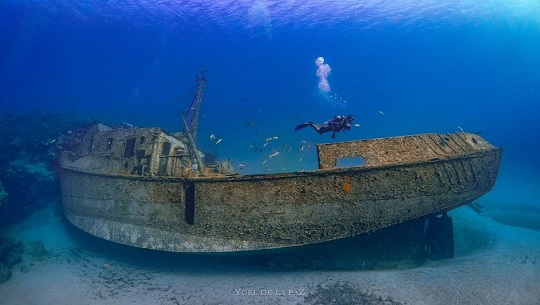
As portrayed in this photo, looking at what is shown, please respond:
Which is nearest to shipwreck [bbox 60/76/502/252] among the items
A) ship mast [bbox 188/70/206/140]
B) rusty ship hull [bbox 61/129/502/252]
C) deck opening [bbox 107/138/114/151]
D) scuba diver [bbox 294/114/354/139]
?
rusty ship hull [bbox 61/129/502/252]

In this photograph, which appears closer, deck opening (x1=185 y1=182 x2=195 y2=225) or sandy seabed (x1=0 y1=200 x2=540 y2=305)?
sandy seabed (x1=0 y1=200 x2=540 y2=305)

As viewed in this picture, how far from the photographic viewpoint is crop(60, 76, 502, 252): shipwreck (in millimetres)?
6242

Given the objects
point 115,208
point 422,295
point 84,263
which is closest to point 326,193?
point 422,295

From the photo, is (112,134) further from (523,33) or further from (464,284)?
(523,33)

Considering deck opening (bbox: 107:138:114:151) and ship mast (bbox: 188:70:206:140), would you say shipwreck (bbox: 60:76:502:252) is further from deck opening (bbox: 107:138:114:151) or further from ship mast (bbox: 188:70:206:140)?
ship mast (bbox: 188:70:206:140)

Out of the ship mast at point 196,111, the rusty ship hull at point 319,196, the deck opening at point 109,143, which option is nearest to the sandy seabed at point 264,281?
the rusty ship hull at point 319,196

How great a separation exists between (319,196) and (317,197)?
0.19ft

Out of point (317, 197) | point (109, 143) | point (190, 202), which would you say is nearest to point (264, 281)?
point (317, 197)

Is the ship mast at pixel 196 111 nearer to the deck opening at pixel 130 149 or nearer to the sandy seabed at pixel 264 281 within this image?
the deck opening at pixel 130 149

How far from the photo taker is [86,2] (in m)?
45.7

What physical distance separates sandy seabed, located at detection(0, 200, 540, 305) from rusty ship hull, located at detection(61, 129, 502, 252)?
95 centimetres

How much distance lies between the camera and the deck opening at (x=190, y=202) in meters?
7.33

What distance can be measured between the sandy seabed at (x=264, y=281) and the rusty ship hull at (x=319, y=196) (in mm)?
955

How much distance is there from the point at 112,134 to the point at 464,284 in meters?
13.2
